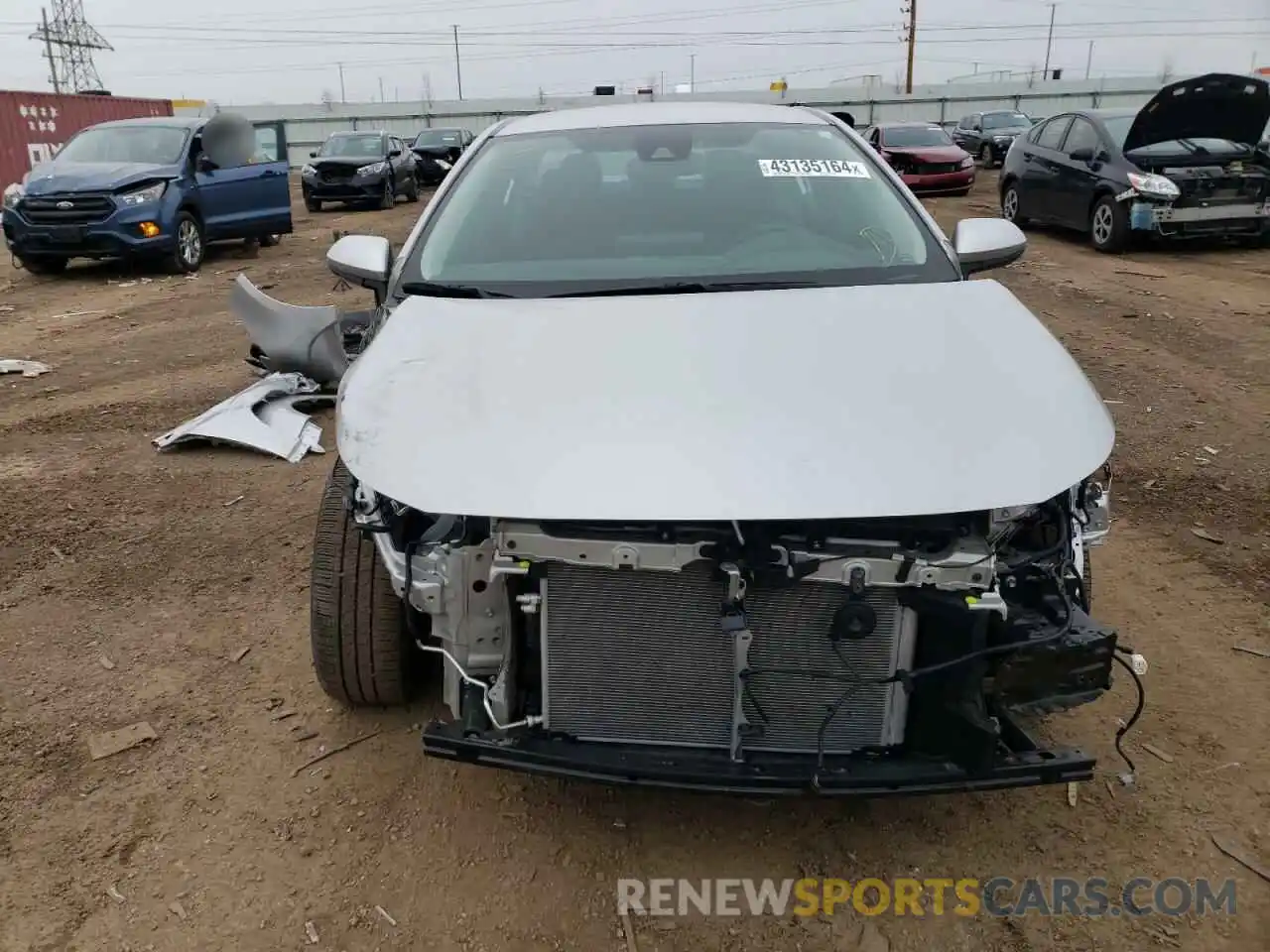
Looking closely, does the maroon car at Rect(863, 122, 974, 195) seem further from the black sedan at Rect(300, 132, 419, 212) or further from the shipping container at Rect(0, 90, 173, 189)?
the shipping container at Rect(0, 90, 173, 189)

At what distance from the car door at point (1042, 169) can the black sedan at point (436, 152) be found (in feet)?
45.1

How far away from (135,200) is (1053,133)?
34.3ft

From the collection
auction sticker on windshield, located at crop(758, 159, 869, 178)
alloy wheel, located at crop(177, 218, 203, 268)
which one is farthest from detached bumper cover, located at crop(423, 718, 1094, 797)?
alloy wheel, located at crop(177, 218, 203, 268)

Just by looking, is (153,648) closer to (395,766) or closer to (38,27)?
(395,766)

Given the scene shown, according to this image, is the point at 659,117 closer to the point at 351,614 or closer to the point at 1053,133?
the point at 351,614

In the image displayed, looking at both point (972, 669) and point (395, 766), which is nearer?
point (972, 669)

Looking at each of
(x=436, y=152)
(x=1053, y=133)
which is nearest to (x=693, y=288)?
(x=1053, y=133)

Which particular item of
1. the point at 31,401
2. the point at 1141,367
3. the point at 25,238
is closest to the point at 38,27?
the point at 25,238

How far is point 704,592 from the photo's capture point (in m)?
2.06

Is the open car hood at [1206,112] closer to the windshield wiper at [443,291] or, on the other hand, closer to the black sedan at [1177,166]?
the black sedan at [1177,166]

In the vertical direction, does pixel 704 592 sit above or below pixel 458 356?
below

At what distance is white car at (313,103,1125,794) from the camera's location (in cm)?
198

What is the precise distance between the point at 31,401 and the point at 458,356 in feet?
17.3

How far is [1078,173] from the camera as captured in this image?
35.2 feet
